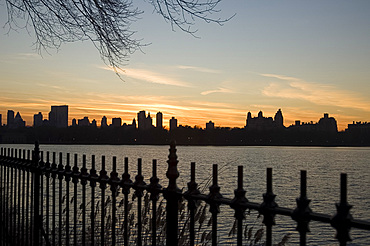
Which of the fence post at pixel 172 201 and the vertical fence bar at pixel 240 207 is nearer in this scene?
the vertical fence bar at pixel 240 207

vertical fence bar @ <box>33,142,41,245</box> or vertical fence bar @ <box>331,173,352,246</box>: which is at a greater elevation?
vertical fence bar @ <box>331,173,352,246</box>

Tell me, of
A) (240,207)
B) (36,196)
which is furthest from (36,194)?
(240,207)

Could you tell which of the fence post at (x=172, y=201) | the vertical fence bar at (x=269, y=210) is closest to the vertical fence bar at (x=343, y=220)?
the vertical fence bar at (x=269, y=210)

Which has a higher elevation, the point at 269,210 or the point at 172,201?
the point at 269,210

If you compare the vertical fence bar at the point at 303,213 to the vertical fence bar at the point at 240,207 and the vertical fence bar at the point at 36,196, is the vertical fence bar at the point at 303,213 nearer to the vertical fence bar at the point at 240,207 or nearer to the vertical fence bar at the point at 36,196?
the vertical fence bar at the point at 240,207

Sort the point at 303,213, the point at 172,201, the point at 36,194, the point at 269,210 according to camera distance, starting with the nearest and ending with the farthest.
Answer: the point at 303,213 → the point at 269,210 → the point at 172,201 → the point at 36,194

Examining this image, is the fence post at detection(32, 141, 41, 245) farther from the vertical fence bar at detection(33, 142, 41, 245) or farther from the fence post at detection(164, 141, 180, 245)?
the fence post at detection(164, 141, 180, 245)

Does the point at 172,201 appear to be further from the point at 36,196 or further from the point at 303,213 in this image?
the point at 36,196

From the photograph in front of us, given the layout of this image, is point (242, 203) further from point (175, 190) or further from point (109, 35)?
point (109, 35)

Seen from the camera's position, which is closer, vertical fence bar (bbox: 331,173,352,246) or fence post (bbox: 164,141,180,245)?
vertical fence bar (bbox: 331,173,352,246)

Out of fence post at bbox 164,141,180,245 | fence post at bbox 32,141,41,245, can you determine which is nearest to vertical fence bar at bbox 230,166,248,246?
fence post at bbox 164,141,180,245

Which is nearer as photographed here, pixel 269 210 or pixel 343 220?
pixel 343 220

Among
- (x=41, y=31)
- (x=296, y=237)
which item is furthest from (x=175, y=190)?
(x=296, y=237)

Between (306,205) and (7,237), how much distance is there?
21.8 ft
